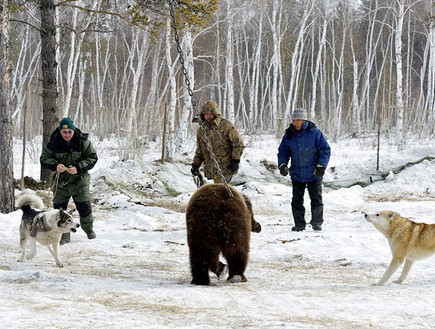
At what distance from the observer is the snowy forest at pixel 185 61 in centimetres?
1270

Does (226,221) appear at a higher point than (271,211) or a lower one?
higher

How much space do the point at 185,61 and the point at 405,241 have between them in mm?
16840

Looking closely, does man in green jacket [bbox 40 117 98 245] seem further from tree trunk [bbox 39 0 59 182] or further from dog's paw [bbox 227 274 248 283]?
tree trunk [bbox 39 0 59 182]

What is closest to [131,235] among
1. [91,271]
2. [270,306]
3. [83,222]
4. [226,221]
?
[83,222]

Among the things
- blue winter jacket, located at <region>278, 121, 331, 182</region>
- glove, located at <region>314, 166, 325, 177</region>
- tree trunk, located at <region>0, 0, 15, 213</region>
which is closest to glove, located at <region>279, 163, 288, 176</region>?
blue winter jacket, located at <region>278, 121, 331, 182</region>

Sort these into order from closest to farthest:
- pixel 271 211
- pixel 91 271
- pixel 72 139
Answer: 1. pixel 91 271
2. pixel 72 139
3. pixel 271 211

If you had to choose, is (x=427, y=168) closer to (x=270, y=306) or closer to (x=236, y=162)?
(x=236, y=162)

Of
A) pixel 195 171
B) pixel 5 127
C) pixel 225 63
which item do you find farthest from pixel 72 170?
pixel 225 63

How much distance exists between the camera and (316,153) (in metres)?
8.74

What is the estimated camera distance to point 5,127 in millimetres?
9586

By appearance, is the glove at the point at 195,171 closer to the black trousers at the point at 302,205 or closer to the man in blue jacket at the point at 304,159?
the man in blue jacket at the point at 304,159

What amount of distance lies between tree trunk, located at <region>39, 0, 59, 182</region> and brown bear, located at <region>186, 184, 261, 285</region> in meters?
7.80

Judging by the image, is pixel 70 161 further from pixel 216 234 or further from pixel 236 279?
pixel 236 279

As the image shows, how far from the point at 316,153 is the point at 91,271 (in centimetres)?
396
